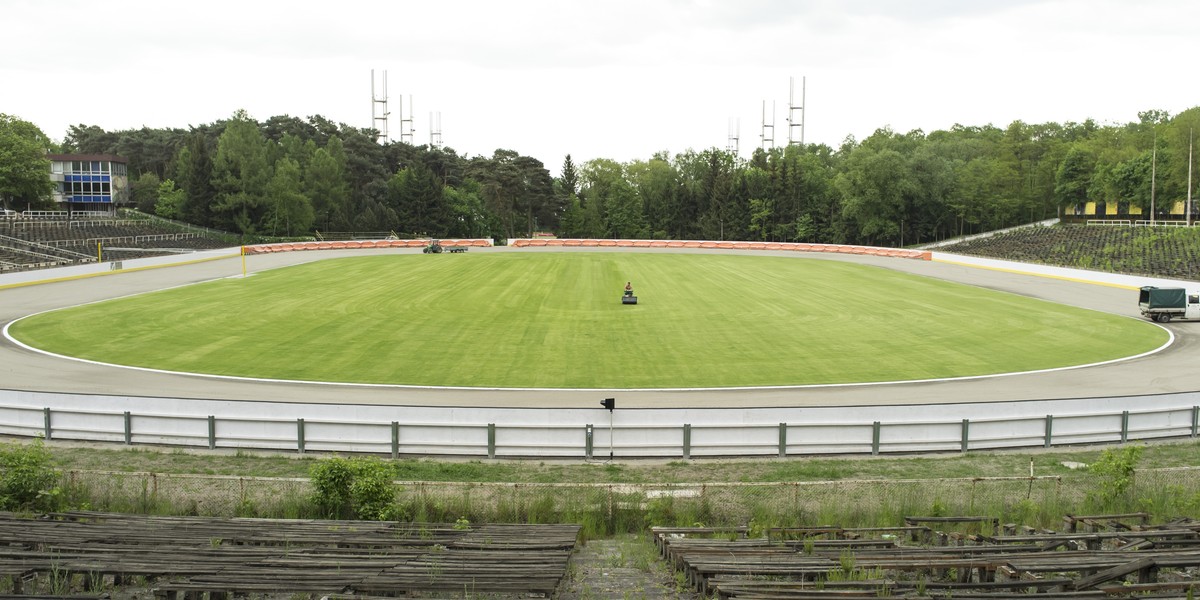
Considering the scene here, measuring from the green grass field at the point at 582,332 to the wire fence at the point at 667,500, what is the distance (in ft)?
37.4

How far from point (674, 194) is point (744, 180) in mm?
13529

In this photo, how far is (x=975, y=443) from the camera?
19.8 m

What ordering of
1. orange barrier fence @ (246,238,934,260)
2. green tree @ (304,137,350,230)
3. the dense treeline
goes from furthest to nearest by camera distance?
green tree @ (304,137,350,230), the dense treeline, orange barrier fence @ (246,238,934,260)

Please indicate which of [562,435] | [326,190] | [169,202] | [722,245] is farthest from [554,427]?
[326,190]

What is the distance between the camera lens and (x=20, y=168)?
104 meters

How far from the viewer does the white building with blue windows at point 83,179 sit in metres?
122

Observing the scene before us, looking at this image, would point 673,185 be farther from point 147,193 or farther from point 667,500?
point 667,500

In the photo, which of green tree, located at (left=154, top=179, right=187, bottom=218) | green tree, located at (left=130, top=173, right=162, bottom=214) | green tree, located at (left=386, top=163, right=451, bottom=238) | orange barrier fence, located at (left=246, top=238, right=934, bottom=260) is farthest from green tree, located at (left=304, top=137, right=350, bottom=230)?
green tree, located at (left=130, top=173, right=162, bottom=214)

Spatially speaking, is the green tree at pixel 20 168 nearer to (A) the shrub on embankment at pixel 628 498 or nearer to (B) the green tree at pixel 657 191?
(B) the green tree at pixel 657 191

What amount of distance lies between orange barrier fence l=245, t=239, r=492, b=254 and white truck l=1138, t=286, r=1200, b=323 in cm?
8134

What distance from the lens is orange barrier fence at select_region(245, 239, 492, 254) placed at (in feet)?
320

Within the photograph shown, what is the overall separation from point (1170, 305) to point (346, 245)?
8779cm

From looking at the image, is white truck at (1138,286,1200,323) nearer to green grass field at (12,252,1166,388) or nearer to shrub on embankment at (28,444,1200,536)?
green grass field at (12,252,1166,388)

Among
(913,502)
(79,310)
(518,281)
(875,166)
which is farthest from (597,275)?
(875,166)
